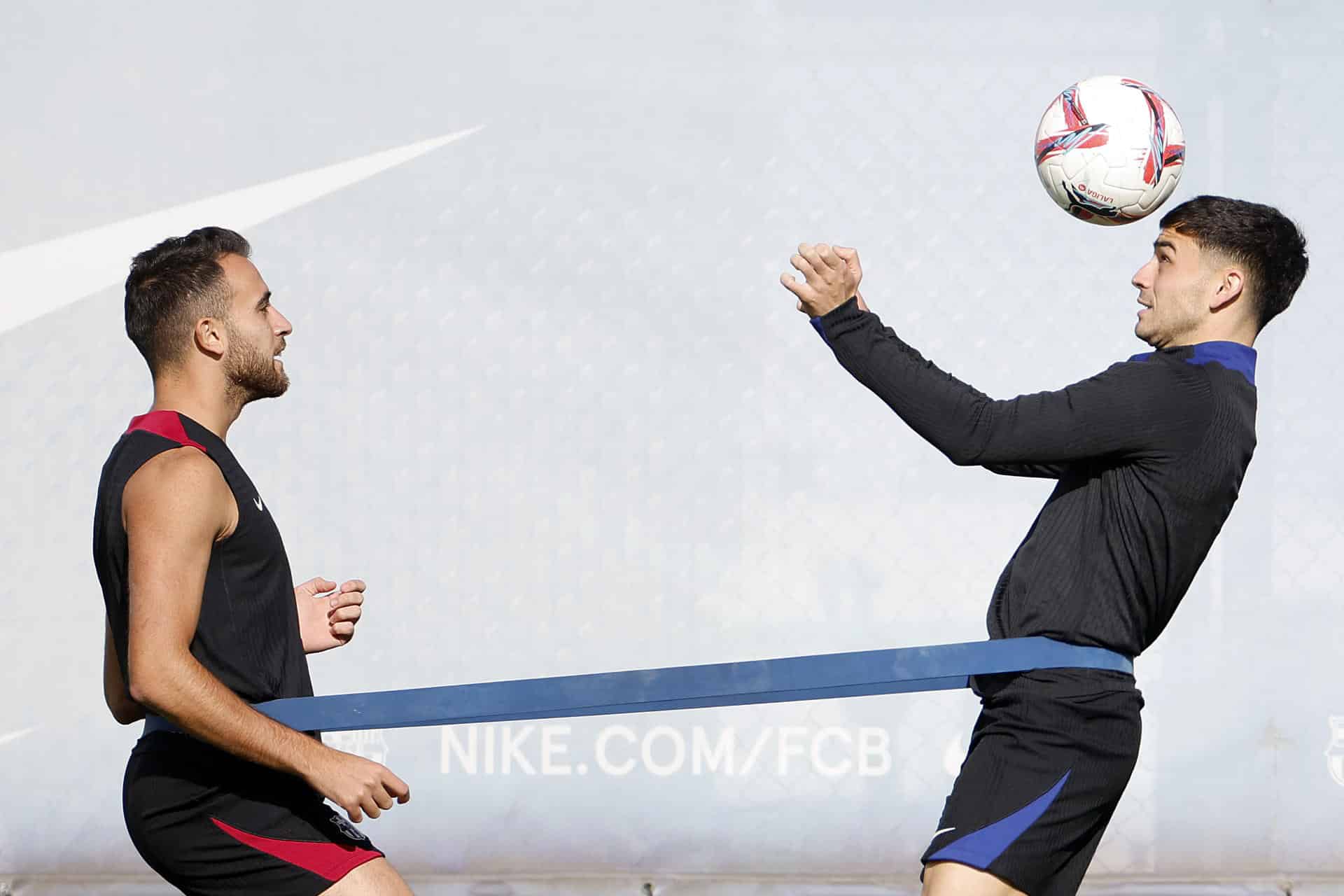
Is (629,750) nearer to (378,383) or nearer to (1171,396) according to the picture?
(378,383)

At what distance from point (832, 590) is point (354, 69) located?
2380 mm

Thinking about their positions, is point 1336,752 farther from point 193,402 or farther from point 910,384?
point 193,402

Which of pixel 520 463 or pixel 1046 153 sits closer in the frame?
pixel 1046 153

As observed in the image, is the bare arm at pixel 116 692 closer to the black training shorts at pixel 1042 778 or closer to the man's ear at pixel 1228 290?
the black training shorts at pixel 1042 778

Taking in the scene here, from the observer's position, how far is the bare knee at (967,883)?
6.92 feet

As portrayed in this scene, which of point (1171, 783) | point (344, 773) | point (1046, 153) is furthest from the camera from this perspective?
point (1171, 783)

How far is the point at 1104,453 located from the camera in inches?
86.4

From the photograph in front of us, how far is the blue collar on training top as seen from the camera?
2297 mm

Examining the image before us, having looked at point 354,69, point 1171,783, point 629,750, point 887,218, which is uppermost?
point 354,69

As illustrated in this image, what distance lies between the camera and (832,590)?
4.38 metres

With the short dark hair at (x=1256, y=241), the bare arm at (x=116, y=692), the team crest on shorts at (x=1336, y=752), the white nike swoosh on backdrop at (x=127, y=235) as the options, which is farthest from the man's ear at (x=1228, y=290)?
the white nike swoosh on backdrop at (x=127, y=235)

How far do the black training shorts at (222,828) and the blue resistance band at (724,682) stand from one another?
85mm

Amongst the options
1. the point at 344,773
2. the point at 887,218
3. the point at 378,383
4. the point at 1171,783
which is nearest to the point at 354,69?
the point at 378,383

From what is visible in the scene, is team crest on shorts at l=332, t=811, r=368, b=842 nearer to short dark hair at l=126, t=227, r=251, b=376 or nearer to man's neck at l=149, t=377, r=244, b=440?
man's neck at l=149, t=377, r=244, b=440
